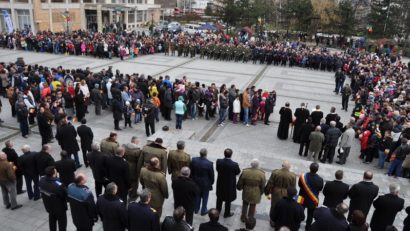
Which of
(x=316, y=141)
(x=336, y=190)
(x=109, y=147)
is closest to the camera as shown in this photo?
(x=336, y=190)

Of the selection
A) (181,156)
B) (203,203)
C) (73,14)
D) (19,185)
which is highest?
(73,14)

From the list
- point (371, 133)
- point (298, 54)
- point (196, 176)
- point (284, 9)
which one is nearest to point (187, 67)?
point (298, 54)

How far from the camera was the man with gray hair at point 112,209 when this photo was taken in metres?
5.59

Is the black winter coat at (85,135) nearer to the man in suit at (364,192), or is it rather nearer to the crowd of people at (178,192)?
the crowd of people at (178,192)

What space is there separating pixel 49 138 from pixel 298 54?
21062 millimetres

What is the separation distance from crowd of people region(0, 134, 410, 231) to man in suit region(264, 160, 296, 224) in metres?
0.01

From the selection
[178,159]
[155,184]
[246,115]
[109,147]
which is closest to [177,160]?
[178,159]

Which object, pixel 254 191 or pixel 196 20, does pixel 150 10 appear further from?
pixel 254 191

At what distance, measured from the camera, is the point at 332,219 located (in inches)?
210

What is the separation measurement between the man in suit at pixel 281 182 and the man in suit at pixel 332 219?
3.59 ft

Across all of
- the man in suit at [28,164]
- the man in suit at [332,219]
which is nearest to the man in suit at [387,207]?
the man in suit at [332,219]

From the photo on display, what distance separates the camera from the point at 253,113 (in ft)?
48.0

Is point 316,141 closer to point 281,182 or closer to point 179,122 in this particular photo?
point 281,182

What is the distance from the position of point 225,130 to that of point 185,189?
7793 mm
